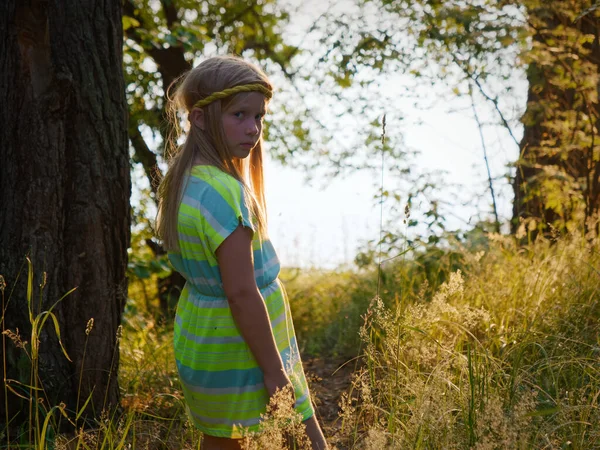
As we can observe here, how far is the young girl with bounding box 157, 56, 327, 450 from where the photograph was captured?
206 cm

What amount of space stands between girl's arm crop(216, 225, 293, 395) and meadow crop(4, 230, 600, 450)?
205mm

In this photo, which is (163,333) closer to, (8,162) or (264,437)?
(8,162)

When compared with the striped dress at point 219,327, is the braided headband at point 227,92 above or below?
above

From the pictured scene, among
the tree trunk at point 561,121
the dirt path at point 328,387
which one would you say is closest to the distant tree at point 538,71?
the tree trunk at point 561,121

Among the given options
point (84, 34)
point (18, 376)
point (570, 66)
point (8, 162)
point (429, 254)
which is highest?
point (570, 66)

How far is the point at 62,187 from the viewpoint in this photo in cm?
312

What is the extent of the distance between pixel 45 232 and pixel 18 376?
69cm

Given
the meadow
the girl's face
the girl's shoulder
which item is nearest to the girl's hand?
the meadow

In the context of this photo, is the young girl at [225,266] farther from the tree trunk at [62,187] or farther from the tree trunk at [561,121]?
the tree trunk at [561,121]

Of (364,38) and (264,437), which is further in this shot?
(364,38)

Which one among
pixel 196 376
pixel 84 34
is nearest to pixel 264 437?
pixel 196 376

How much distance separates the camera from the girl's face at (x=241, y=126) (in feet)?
7.55

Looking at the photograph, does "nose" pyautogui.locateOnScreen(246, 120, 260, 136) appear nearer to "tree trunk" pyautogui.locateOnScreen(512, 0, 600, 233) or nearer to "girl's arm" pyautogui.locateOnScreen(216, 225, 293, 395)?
"girl's arm" pyautogui.locateOnScreen(216, 225, 293, 395)

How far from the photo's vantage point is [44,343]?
3.12 metres
